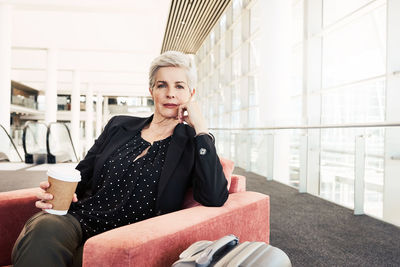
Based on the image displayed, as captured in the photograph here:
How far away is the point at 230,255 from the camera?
0.84 metres

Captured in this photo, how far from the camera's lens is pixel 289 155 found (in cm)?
590

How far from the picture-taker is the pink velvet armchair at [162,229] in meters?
0.83

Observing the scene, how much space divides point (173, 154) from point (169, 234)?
563mm

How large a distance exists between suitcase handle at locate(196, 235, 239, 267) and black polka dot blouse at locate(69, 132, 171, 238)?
587mm

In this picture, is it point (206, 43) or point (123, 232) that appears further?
point (206, 43)

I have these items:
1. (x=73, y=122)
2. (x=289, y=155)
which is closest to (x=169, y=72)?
(x=289, y=155)

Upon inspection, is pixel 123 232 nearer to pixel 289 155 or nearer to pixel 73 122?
pixel 289 155

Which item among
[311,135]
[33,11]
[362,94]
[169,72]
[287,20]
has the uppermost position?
[33,11]

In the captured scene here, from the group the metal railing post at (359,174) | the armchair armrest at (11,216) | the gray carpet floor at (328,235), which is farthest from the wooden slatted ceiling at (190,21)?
the armchair armrest at (11,216)

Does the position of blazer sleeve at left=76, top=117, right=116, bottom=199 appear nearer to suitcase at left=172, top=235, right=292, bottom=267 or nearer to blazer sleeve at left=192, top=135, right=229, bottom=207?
blazer sleeve at left=192, top=135, right=229, bottom=207

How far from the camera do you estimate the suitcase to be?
0.80 m

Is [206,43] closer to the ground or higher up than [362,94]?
higher up

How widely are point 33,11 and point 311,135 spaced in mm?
9784

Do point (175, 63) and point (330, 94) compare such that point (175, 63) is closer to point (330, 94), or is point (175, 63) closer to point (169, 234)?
point (169, 234)
